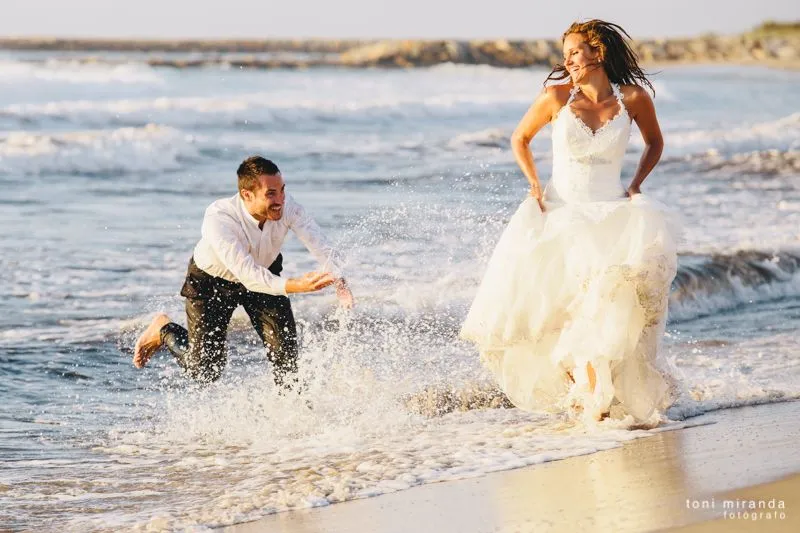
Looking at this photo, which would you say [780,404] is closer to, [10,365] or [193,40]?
[10,365]

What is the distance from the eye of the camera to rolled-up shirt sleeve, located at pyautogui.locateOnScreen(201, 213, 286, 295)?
691cm

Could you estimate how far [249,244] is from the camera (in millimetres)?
7258

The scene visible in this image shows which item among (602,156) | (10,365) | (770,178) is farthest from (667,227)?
(770,178)

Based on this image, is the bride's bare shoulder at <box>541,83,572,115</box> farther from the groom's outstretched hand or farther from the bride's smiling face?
the groom's outstretched hand

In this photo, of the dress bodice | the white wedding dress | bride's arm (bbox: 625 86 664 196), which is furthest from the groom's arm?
bride's arm (bbox: 625 86 664 196)

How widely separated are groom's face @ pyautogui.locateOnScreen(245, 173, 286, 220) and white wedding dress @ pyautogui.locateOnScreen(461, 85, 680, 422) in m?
1.20

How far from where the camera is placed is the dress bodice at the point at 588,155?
7.02 metres

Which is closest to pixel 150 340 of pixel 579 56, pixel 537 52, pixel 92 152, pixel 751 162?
pixel 579 56

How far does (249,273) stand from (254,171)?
55cm

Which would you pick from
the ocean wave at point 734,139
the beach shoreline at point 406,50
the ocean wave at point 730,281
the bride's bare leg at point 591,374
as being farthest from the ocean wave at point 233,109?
the bride's bare leg at point 591,374

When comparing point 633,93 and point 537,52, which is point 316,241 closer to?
point 633,93

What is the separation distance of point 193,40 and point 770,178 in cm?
5471

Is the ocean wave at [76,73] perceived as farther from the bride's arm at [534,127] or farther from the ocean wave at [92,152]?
the bride's arm at [534,127]

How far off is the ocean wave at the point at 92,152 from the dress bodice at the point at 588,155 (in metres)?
15.6
